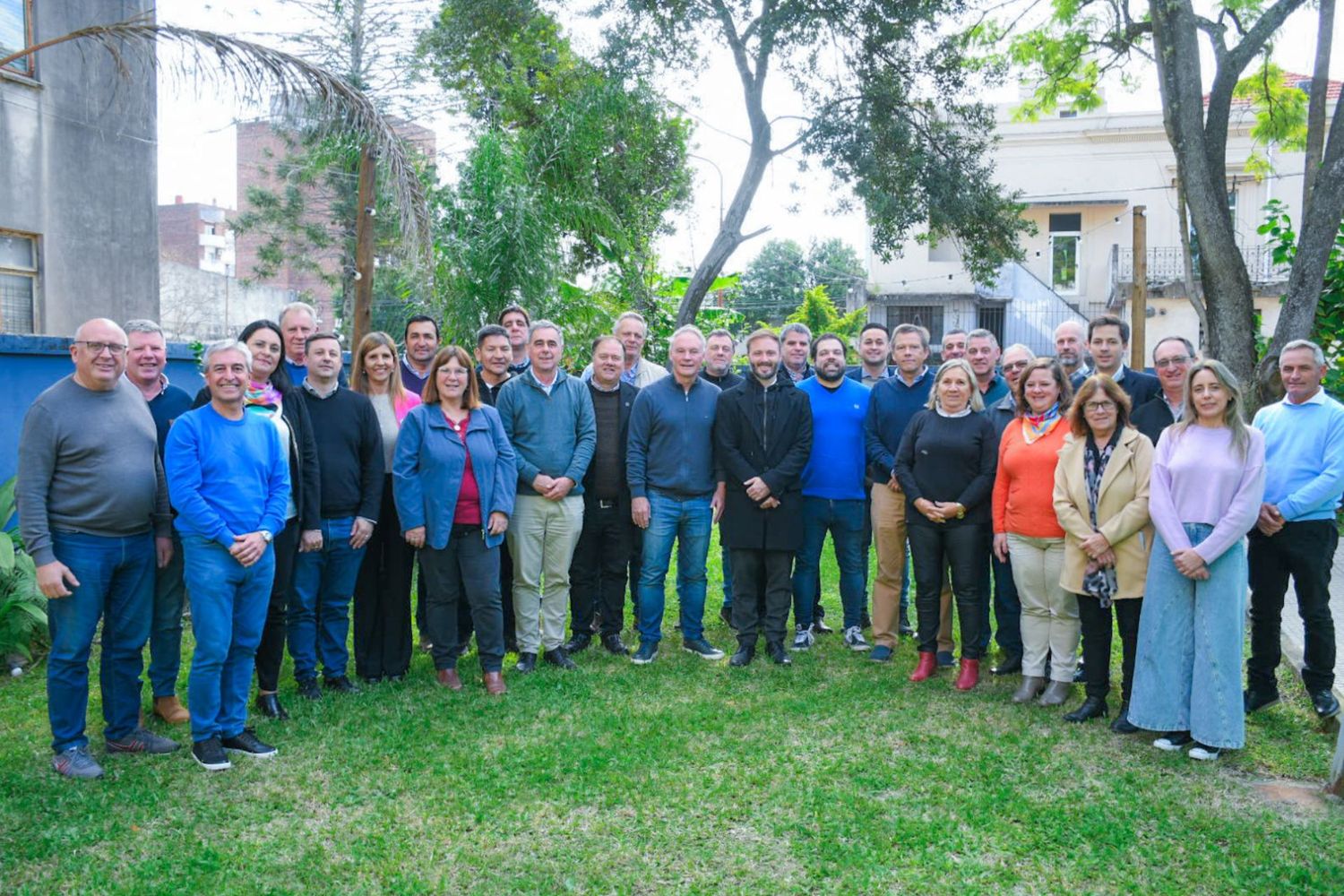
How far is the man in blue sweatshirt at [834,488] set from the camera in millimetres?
6934

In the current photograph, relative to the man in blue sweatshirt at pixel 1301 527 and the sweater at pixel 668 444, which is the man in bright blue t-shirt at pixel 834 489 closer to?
the sweater at pixel 668 444

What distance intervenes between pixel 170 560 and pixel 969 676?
4551 mm

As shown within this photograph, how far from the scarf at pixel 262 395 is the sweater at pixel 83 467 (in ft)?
1.62

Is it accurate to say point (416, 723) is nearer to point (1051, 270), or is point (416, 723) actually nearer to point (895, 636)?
point (895, 636)

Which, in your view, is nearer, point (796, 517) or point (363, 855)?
point (363, 855)

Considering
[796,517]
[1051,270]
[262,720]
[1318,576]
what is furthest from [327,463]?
[1051,270]

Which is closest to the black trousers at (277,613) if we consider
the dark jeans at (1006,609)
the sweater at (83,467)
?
the sweater at (83,467)

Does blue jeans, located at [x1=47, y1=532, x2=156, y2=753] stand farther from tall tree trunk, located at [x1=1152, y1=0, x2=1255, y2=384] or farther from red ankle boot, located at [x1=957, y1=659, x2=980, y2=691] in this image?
tall tree trunk, located at [x1=1152, y1=0, x2=1255, y2=384]

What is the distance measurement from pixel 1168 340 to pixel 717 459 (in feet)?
9.32

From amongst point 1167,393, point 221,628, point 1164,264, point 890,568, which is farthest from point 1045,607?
point 1164,264

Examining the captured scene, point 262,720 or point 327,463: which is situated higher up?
point 327,463

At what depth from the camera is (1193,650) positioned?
16.9 ft

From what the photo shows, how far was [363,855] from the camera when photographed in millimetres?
4020

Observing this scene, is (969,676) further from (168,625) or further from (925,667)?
(168,625)
